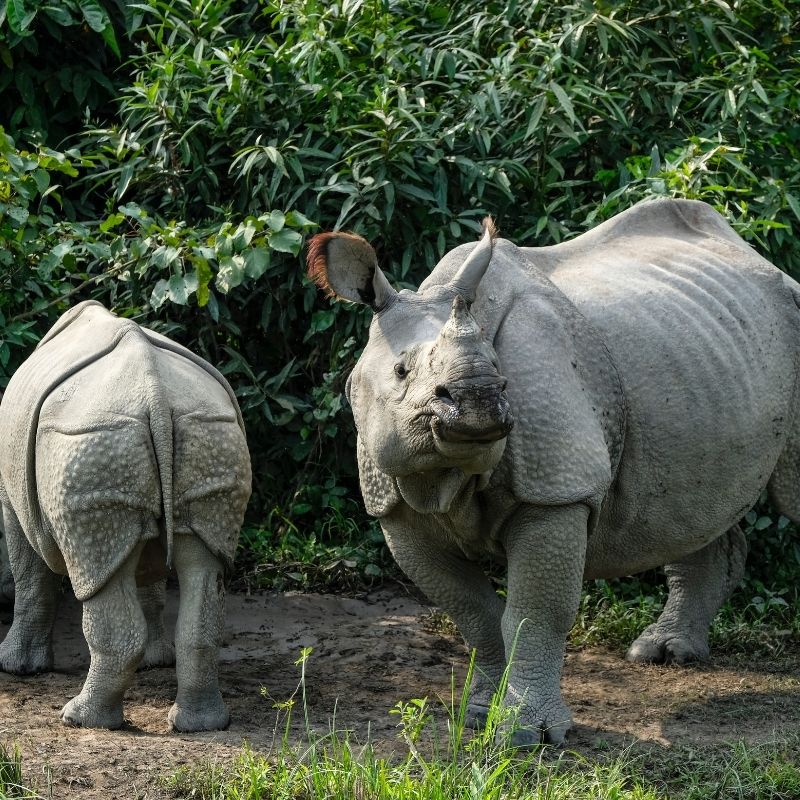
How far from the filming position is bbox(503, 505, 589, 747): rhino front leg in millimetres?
4770

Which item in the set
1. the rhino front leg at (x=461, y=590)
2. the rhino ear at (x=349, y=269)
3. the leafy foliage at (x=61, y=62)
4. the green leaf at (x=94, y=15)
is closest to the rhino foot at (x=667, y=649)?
the rhino front leg at (x=461, y=590)

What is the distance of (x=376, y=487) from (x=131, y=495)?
0.82 meters

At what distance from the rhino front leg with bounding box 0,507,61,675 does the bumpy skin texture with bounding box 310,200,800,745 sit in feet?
5.23

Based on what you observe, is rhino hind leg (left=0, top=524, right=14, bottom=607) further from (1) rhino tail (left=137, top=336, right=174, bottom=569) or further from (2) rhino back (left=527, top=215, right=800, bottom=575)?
(2) rhino back (left=527, top=215, right=800, bottom=575)

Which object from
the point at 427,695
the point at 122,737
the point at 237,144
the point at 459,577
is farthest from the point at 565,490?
the point at 237,144

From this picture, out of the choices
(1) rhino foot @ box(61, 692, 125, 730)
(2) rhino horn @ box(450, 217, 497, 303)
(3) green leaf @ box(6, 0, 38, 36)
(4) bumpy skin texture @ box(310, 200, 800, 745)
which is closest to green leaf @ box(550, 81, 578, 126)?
(4) bumpy skin texture @ box(310, 200, 800, 745)

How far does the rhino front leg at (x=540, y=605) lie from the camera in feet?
15.6

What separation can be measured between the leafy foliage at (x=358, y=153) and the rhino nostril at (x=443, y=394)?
9.24 ft

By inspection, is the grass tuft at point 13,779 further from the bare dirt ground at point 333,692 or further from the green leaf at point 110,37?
the green leaf at point 110,37

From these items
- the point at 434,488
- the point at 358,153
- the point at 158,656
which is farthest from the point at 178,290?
the point at 434,488

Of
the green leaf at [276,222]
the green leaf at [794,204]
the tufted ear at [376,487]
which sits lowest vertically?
the tufted ear at [376,487]

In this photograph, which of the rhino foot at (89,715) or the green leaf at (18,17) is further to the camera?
the green leaf at (18,17)

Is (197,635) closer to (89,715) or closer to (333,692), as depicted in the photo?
(89,715)

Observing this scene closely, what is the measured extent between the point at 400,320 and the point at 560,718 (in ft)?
4.82
